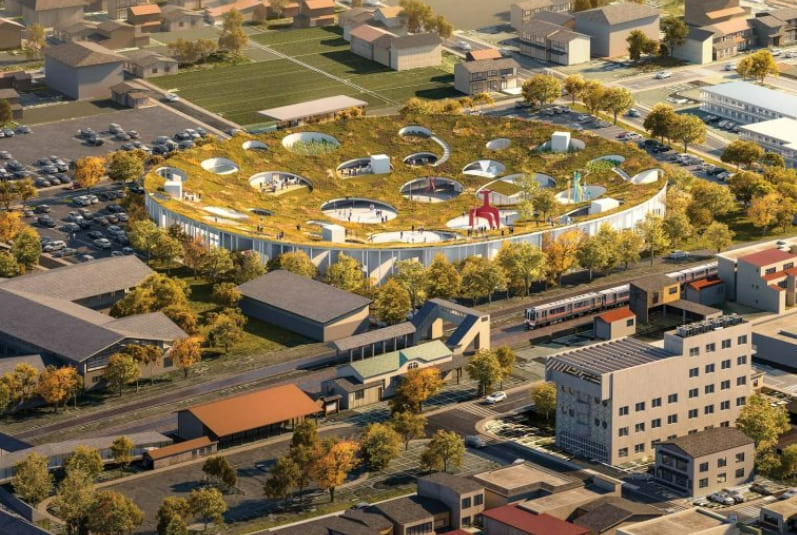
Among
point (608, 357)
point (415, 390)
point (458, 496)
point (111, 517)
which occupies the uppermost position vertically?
point (608, 357)

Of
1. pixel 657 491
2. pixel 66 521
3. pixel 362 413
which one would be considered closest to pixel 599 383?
pixel 657 491

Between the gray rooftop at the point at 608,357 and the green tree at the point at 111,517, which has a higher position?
the gray rooftop at the point at 608,357

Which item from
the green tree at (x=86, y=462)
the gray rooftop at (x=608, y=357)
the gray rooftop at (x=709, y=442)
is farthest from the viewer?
the gray rooftop at (x=608, y=357)

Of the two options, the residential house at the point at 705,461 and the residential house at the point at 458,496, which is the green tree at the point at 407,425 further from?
the residential house at the point at 705,461

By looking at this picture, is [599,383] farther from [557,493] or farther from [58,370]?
[58,370]

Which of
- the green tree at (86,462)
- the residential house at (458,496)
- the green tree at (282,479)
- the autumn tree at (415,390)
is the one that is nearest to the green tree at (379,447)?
the green tree at (282,479)

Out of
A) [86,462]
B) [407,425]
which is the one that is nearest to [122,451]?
[86,462]

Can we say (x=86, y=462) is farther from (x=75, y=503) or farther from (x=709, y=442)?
(x=709, y=442)
